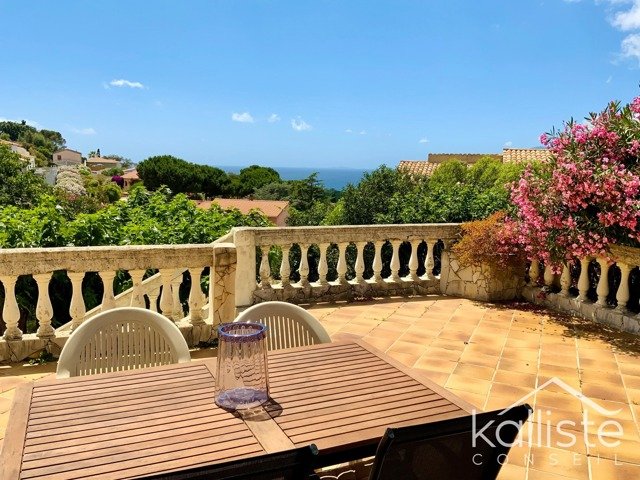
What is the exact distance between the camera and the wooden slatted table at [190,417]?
1.47 metres

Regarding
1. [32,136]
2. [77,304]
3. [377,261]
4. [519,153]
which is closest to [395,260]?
[377,261]

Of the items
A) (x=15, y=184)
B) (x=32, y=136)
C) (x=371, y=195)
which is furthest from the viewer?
(x=32, y=136)

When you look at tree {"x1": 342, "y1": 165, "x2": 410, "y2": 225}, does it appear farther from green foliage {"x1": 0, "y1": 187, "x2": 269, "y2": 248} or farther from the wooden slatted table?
the wooden slatted table

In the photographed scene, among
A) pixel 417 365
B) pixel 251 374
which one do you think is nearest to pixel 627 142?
pixel 417 365

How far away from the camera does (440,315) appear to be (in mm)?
5680

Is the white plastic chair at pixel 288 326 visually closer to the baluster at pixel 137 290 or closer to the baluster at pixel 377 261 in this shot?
the baluster at pixel 137 290

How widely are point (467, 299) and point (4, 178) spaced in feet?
58.2

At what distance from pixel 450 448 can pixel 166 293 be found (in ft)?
11.5

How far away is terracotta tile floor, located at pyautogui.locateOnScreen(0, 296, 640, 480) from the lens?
9.39 feet

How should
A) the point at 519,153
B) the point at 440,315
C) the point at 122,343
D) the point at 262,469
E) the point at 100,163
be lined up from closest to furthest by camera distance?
the point at 262,469 → the point at 122,343 → the point at 440,315 → the point at 519,153 → the point at 100,163

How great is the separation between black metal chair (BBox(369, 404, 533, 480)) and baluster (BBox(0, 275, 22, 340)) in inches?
147

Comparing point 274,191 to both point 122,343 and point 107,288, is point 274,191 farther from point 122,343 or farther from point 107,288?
point 122,343

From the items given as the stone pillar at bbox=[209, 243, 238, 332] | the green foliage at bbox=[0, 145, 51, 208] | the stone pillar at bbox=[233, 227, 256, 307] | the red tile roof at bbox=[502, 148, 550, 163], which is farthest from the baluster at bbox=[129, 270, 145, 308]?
the red tile roof at bbox=[502, 148, 550, 163]

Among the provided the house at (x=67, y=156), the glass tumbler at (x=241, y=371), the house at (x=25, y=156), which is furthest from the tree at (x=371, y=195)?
the house at (x=67, y=156)
